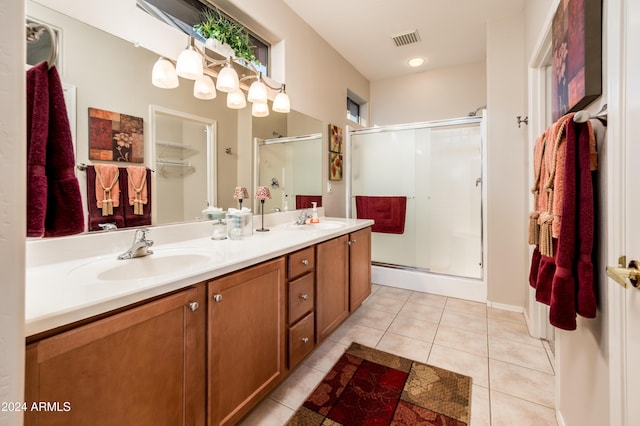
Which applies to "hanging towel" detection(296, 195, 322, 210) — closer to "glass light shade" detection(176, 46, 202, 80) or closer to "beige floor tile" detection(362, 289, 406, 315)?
"beige floor tile" detection(362, 289, 406, 315)

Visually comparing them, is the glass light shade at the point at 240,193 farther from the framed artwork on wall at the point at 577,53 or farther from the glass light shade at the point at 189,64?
the framed artwork on wall at the point at 577,53

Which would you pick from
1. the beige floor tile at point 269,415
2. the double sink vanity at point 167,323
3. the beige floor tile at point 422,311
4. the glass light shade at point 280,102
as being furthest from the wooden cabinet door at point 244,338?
the beige floor tile at point 422,311

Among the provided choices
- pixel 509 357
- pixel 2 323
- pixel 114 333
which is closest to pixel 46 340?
pixel 114 333

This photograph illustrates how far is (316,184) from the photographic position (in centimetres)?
284

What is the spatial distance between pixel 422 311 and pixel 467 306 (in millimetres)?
497

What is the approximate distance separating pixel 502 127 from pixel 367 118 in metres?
1.88

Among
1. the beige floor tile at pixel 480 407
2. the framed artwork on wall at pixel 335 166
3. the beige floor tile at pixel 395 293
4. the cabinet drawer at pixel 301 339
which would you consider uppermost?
the framed artwork on wall at pixel 335 166

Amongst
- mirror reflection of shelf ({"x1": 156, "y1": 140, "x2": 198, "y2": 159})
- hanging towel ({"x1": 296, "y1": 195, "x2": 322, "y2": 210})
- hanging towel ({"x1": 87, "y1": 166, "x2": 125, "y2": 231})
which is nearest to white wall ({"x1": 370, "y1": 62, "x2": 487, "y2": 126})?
hanging towel ({"x1": 296, "y1": 195, "x2": 322, "y2": 210})

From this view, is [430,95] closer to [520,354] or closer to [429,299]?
[429,299]

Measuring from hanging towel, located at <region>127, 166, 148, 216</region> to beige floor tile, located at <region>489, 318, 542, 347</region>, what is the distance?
2.54 metres

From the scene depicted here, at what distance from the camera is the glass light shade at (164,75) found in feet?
4.61

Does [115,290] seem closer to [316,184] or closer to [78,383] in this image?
[78,383]

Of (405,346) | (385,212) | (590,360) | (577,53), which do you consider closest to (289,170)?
(385,212)

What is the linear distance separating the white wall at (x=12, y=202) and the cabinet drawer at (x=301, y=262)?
1031 mm
